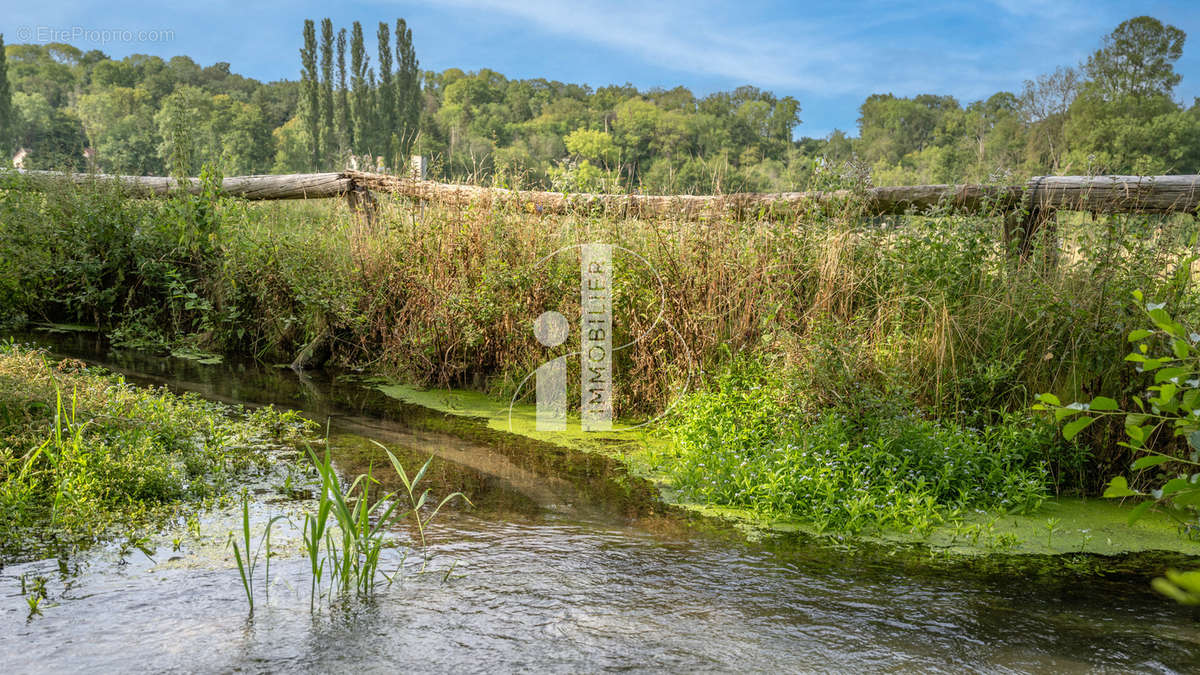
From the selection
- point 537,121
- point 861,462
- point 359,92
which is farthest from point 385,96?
point 861,462

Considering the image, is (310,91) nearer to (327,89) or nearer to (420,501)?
(327,89)

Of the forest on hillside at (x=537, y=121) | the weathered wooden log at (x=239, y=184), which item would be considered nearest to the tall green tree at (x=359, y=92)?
the forest on hillside at (x=537, y=121)

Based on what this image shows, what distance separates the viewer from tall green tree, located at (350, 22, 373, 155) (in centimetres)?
7000

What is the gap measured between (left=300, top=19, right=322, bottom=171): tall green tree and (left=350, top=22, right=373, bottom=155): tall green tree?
11.5 feet

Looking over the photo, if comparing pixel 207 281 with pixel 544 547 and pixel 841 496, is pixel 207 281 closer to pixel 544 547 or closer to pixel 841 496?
pixel 544 547

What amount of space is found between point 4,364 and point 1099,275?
6186mm

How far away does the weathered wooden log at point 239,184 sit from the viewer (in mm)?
8898

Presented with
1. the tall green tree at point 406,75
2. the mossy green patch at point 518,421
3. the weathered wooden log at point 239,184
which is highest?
the tall green tree at point 406,75

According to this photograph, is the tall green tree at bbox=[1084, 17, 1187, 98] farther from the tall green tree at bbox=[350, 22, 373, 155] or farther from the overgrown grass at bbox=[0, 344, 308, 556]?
the overgrown grass at bbox=[0, 344, 308, 556]

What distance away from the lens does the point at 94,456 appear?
386 cm

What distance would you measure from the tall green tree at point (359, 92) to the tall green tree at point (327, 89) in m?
1.86

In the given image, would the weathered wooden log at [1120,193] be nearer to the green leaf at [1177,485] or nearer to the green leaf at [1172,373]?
the green leaf at [1172,373]

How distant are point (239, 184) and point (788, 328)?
7.42m

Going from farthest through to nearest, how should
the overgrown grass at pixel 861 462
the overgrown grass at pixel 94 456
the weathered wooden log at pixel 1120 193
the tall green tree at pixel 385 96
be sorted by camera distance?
1. the tall green tree at pixel 385 96
2. the weathered wooden log at pixel 1120 193
3. the overgrown grass at pixel 861 462
4. the overgrown grass at pixel 94 456
